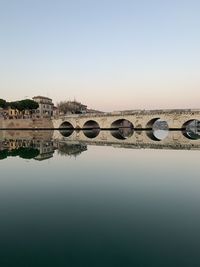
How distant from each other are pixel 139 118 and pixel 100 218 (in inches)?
2111

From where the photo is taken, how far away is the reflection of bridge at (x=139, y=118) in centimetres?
5597

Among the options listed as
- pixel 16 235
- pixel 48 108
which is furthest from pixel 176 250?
pixel 48 108

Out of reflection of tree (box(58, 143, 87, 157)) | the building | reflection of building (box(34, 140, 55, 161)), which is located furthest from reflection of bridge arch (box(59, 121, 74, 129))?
reflection of tree (box(58, 143, 87, 157))

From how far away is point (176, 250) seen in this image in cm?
726

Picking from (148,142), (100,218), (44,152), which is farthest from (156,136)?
(100,218)

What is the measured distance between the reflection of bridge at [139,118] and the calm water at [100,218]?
3967cm

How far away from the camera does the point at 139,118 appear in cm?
6234

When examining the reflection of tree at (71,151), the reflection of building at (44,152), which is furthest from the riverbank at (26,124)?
the reflection of tree at (71,151)

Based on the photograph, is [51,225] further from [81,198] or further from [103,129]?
[103,129]

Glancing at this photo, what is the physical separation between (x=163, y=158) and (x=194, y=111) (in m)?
33.2

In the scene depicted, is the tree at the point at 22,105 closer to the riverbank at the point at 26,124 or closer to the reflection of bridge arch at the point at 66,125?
the riverbank at the point at 26,124

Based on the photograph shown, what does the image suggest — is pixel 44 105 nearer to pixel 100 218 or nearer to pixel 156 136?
pixel 156 136

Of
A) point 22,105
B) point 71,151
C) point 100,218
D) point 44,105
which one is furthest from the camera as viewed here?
point 44,105

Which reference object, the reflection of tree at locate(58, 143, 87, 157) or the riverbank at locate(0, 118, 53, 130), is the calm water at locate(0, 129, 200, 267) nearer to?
the reflection of tree at locate(58, 143, 87, 157)
